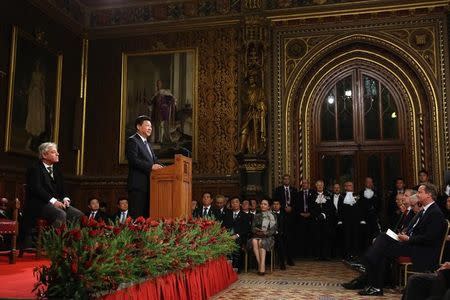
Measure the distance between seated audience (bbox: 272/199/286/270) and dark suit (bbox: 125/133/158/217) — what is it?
3953mm

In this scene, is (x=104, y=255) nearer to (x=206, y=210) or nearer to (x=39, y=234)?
(x=39, y=234)

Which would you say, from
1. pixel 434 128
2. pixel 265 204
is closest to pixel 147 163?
pixel 265 204

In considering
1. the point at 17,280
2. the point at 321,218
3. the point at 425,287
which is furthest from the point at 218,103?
the point at 425,287

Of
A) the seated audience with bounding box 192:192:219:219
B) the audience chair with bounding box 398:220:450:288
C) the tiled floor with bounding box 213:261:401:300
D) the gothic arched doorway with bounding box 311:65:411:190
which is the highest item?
the gothic arched doorway with bounding box 311:65:411:190

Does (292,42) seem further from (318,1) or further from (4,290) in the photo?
(4,290)

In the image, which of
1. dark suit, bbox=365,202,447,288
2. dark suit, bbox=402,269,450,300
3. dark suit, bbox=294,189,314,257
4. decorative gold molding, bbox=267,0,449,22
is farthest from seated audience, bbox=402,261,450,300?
Result: decorative gold molding, bbox=267,0,449,22

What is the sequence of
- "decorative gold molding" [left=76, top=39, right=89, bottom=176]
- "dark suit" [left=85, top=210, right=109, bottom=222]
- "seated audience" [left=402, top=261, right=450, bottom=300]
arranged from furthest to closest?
"decorative gold molding" [left=76, top=39, right=89, bottom=176]
"dark suit" [left=85, top=210, right=109, bottom=222]
"seated audience" [left=402, top=261, right=450, bottom=300]

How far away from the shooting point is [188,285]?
5.00 meters

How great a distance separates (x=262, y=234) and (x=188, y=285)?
3642mm

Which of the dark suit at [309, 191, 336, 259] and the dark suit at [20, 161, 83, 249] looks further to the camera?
the dark suit at [309, 191, 336, 259]

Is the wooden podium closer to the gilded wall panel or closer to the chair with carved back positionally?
the chair with carved back

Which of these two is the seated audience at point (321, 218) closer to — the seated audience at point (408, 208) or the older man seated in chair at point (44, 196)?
the seated audience at point (408, 208)

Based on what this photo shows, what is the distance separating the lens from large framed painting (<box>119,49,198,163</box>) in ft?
39.9

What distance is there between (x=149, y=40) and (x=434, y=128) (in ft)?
23.2
